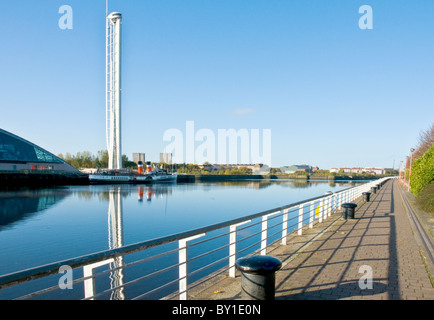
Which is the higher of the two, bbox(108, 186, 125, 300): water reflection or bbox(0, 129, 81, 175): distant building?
bbox(0, 129, 81, 175): distant building

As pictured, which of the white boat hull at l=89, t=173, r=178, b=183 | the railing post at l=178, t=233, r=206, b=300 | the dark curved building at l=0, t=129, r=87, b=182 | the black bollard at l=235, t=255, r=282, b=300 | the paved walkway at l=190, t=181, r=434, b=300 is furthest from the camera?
the white boat hull at l=89, t=173, r=178, b=183

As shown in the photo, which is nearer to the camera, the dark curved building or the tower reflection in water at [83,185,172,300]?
the tower reflection in water at [83,185,172,300]

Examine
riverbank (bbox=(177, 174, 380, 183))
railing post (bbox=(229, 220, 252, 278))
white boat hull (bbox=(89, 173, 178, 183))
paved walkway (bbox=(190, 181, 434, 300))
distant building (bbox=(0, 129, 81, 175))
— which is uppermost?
distant building (bbox=(0, 129, 81, 175))

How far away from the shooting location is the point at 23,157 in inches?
3319

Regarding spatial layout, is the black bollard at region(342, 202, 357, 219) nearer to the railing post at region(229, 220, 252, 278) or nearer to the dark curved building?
the railing post at region(229, 220, 252, 278)

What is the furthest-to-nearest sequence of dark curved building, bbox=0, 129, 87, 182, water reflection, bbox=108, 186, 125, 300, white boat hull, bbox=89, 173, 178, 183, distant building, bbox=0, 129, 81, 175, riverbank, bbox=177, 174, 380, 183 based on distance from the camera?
riverbank, bbox=177, 174, 380, 183
white boat hull, bbox=89, 173, 178, 183
distant building, bbox=0, 129, 81, 175
dark curved building, bbox=0, 129, 87, 182
water reflection, bbox=108, 186, 125, 300

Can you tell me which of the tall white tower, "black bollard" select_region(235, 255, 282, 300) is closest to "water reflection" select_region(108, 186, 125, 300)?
"black bollard" select_region(235, 255, 282, 300)

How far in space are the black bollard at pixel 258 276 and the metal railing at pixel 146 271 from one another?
79cm

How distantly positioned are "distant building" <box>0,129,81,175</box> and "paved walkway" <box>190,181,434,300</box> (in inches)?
3328

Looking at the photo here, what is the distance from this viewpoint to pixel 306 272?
19.1 feet

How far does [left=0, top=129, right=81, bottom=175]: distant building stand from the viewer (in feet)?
262

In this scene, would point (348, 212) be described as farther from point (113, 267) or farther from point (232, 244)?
point (113, 267)

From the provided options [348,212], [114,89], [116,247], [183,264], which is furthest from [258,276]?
[114,89]
